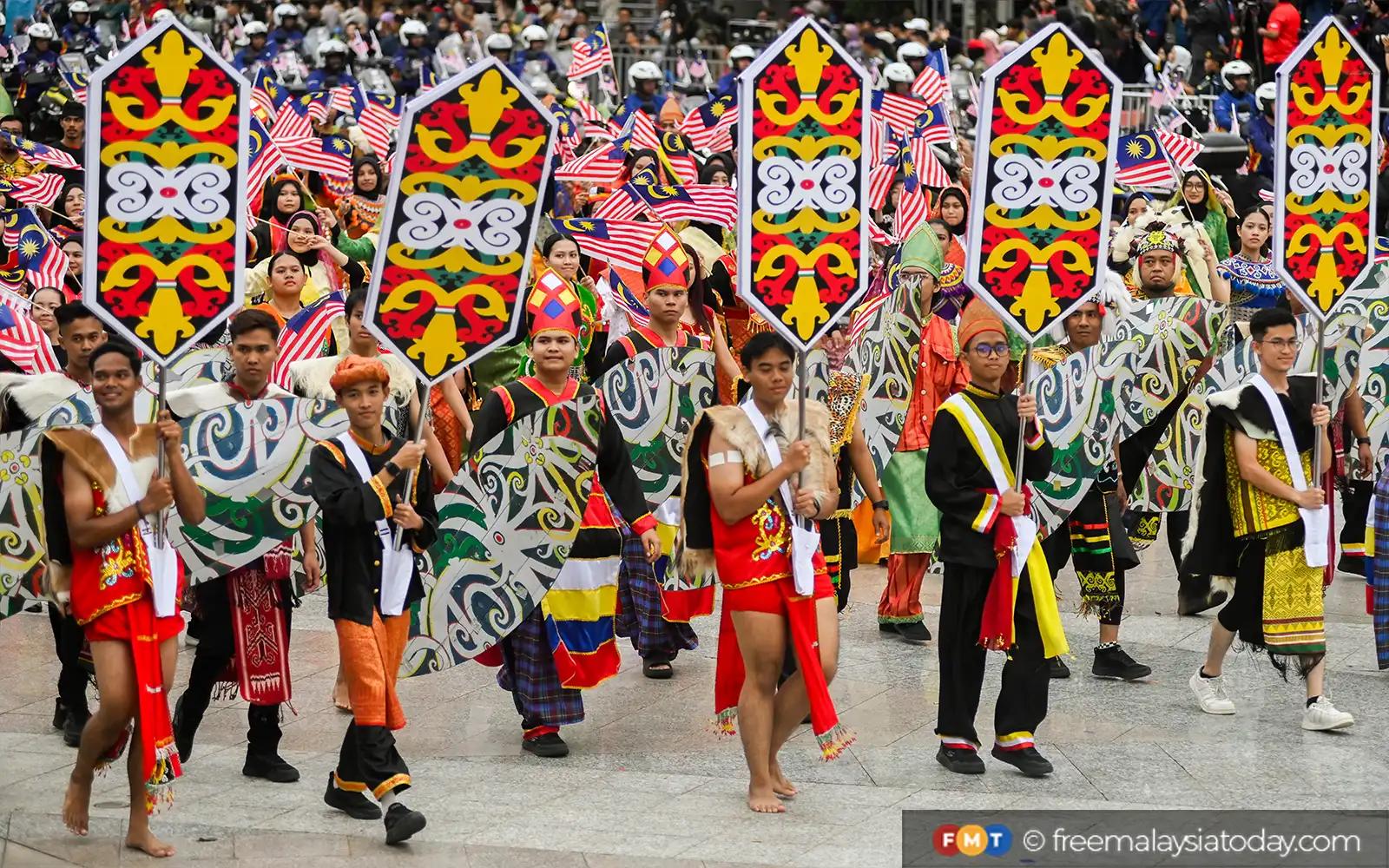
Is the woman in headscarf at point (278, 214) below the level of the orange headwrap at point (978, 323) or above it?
above

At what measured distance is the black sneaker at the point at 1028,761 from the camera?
25.3ft

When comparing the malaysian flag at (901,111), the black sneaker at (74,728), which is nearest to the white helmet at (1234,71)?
the malaysian flag at (901,111)

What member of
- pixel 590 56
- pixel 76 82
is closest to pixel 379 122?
pixel 76 82

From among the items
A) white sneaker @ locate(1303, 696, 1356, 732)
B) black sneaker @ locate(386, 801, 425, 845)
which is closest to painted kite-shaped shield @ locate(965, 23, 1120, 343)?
white sneaker @ locate(1303, 696, 1356, 732)

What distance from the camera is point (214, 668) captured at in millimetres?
7594

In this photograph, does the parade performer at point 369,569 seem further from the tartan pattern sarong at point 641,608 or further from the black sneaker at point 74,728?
the tartan pattern sarong at point 641,608

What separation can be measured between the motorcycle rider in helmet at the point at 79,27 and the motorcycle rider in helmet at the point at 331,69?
12.7 feet

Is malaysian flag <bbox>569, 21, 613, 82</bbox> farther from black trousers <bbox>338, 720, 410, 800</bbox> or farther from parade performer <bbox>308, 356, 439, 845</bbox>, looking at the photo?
black trousers <bbox>338, 720, 410, 800</bbox>

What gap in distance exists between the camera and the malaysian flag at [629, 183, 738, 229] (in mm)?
12719

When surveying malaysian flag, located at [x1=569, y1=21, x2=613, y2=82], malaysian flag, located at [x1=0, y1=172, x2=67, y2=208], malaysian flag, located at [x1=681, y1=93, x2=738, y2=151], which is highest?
malaysian flag, located at [x1=569, y1=21, x2=613, y2=82]

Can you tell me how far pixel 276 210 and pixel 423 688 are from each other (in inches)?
180

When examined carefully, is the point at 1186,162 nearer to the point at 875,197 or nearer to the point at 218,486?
the point at 875,197

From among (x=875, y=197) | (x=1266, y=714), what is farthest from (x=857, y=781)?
(x=875, y=197)

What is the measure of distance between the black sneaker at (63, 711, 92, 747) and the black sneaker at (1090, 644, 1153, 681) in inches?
167
